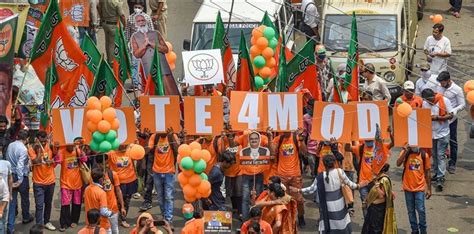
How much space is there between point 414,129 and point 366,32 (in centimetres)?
607

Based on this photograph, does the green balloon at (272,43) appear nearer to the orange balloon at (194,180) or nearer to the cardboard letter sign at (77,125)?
the cardboard letter sign at (77,125)

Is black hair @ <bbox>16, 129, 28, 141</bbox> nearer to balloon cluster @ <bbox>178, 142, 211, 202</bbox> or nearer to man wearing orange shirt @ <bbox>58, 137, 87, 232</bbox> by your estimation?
man wearing orange shirt @ <bbox>58, 137, 87, 232</bbox>

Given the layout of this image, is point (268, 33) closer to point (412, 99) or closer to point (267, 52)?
point (267, 52)

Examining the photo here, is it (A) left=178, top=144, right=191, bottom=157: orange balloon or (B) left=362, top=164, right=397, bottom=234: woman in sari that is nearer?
(A) left=178, top=144, right=191, bottom=157: orange balloon

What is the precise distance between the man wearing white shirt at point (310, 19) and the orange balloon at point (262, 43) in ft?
16.4

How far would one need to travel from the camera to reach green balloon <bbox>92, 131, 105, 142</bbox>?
17.8m

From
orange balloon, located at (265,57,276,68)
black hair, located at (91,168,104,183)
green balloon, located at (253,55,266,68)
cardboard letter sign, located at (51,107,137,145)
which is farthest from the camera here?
orange balloon, located at (265,57,276,68)

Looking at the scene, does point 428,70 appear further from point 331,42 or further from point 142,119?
point 142,119

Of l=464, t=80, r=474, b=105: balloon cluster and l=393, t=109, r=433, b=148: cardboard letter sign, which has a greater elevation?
l=464, t=80, r=474, b=105: balloon cluster

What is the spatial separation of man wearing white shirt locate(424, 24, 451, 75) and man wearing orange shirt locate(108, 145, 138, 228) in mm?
6485

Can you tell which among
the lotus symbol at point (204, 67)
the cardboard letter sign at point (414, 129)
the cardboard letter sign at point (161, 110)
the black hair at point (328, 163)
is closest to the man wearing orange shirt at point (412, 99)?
the cardboard letter sign at point (414, 129)

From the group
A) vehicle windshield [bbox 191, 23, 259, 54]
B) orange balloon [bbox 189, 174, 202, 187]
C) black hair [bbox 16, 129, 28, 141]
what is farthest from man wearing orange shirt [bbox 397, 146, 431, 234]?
vehicle windshield [bbox 191, 23, 259, 54]

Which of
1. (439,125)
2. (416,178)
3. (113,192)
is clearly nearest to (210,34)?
(439,125)

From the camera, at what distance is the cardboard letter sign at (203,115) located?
18750 millimetres
